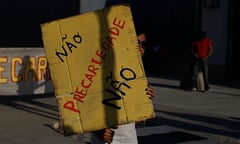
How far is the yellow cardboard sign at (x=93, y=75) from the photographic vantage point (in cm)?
412

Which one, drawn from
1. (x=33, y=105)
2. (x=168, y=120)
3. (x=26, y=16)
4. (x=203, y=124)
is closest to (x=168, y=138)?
(x=203, y=124)

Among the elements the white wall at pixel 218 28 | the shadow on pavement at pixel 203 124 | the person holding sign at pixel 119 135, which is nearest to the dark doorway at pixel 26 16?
A: the white wall at pixel 218 28

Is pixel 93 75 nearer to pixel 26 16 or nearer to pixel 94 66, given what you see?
pixel 94 66

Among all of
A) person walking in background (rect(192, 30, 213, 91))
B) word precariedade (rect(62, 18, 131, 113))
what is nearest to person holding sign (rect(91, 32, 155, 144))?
word precariedade (rect(62, 18, 131, 113))

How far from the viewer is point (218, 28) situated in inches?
683

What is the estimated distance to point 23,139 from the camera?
28.7 ft

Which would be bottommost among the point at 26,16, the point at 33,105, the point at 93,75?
the point at 33,105

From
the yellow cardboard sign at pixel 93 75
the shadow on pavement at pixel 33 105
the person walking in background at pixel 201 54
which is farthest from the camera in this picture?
the person walking in background at pixel 201 54

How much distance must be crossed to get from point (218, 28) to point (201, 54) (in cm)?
289

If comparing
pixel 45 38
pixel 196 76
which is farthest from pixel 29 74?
pixel 45 38

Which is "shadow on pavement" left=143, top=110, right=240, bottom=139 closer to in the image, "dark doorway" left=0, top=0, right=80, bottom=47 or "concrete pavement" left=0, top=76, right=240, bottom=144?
"concrete pavement" left=0, top=76, right=240, bottom=144

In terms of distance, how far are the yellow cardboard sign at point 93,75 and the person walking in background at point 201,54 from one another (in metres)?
10.7

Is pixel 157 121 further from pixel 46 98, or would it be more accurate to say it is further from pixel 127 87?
pixel 127 87

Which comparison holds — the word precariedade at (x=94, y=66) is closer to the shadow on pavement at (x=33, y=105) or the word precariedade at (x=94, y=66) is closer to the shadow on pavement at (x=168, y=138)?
the shadow on pavement at (x=168, y=138)
